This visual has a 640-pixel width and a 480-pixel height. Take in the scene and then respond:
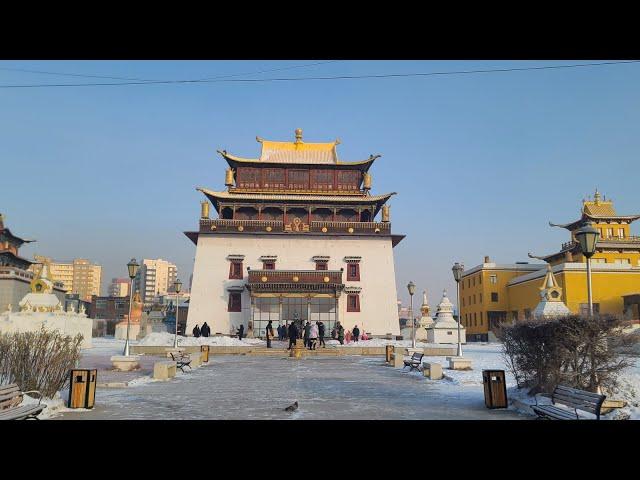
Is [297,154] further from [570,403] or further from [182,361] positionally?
[570,403]

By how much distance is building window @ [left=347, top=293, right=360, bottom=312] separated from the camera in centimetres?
3909

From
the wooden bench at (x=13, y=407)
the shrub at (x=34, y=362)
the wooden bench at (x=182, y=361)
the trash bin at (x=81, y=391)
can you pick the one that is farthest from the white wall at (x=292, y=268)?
the wooden bench at (x=13, y=407)

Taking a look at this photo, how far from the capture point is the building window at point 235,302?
3850cm

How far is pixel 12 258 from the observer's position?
59969mm

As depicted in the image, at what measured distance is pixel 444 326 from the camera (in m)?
34.8

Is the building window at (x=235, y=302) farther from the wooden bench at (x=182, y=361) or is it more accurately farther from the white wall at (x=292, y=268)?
the wooden bench at (x=182, y=361)

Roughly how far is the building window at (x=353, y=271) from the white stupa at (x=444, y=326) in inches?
281

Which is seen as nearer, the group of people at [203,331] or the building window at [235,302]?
the group of people at [203,331]

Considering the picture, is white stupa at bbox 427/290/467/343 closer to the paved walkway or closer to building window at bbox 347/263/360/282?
building window at bbox 347/263/360/282

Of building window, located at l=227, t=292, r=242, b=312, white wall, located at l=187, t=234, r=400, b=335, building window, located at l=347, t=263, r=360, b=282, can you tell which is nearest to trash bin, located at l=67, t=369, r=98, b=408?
white wall, located at l=187, t=234, r=400, b=335
